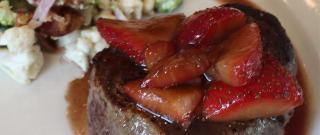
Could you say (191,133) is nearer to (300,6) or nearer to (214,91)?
(214,91)

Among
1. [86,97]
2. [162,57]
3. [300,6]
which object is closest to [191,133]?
[162,57]

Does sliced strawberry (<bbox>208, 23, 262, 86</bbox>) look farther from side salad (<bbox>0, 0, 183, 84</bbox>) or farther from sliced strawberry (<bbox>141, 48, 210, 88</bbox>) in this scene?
side salad (<bbox>0, 0, 183, 84</bbox>)

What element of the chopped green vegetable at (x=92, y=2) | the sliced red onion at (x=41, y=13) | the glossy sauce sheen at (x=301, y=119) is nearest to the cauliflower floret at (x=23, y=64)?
the sliced red onion at (x=41, y=13)

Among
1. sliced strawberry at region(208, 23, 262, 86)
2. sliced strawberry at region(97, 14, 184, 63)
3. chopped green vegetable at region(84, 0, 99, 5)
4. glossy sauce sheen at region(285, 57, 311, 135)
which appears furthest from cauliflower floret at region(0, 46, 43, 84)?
glossy sauce sheen at region(285, 57, 311, 135)

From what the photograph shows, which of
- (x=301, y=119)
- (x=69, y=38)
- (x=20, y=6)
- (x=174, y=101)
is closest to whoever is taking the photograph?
(x=174, y=101)

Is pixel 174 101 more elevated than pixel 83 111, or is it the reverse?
pixel 174 101

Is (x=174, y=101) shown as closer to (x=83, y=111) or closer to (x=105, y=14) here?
(x=83, y=111)

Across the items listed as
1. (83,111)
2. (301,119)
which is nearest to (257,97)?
(301,119)

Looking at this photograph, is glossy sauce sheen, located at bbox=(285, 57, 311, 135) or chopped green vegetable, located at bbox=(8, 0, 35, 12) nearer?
glossy sauce sheen, located at bbox=(285, 57, 311, 135)
